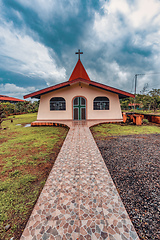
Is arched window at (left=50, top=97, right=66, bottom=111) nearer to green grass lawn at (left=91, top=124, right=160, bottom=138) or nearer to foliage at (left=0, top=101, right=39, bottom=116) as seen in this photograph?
green grass lawn at (left=91, top=124, right=160, bottom=138)

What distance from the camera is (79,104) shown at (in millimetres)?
11023

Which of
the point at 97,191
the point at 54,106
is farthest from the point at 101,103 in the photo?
the point at 97,191

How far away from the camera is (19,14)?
13.6 m

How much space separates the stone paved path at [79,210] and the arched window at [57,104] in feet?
28.6

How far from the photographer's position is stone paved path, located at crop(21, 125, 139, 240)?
1384 mm

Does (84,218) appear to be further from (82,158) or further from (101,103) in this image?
(101,103)

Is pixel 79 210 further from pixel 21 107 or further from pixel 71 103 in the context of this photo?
pixel 21 107

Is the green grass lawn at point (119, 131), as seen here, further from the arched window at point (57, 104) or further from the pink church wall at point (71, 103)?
the arched window at point (57, 104)

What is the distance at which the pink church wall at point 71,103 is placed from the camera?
10828 mm

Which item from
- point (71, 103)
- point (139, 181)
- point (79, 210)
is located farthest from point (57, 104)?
point (79, 210)

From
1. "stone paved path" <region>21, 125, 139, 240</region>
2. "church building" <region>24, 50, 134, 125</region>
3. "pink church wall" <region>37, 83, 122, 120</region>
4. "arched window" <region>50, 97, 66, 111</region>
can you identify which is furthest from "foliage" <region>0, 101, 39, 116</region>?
"stone paved path" <region>21, 125, 139, 240</region>

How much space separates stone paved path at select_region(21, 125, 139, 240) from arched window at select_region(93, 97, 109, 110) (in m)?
8.83

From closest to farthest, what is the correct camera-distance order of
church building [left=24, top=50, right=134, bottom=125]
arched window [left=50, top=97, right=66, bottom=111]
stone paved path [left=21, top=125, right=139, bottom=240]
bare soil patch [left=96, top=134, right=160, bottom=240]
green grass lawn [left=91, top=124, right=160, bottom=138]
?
stone paved path [left=21, top=125, right=139, bottom=240], bare soil patch [left=96, top=134, right=160, bottom=240], green grass lawn [left=91, top=124, right=160, bottom=138], church building [left=24, top=50, right=134, bottom=125], arched window [left=50, top=97, right=66, bottom=111]

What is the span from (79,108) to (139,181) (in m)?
9.11
